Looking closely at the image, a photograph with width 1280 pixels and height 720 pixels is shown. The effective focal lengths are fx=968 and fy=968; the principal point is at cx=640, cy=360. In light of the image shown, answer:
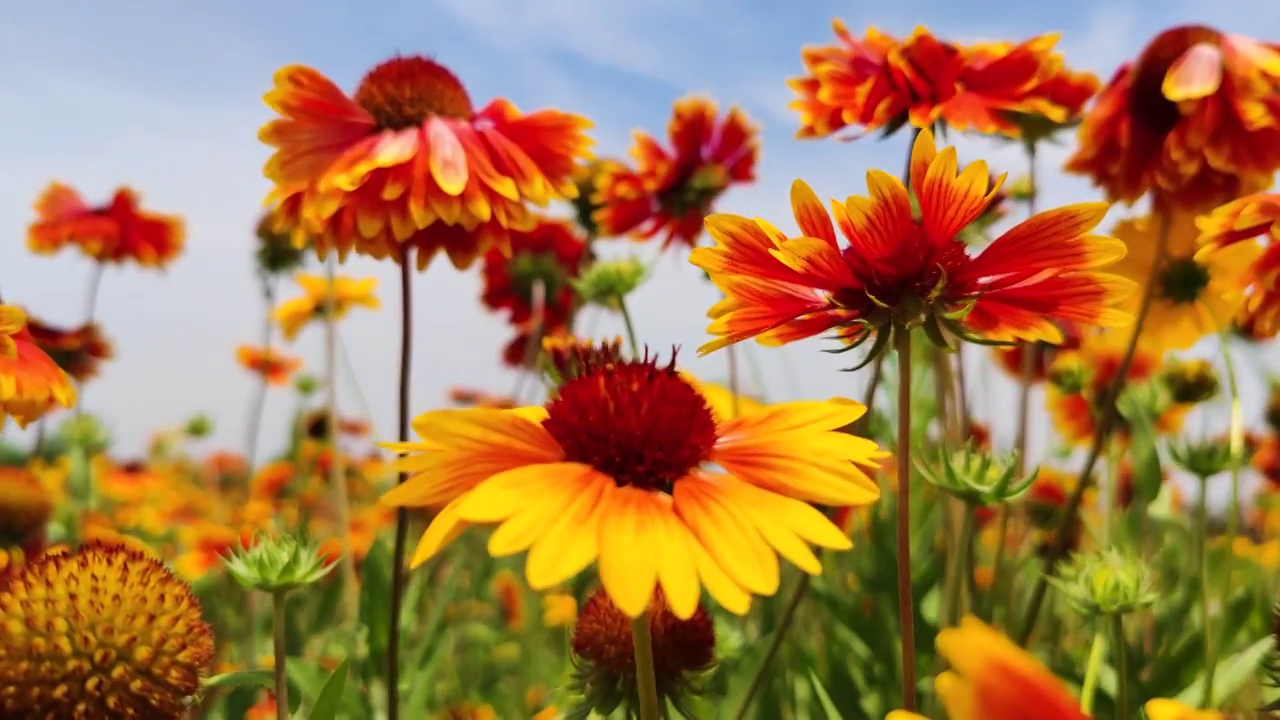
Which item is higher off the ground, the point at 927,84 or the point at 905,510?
the point at 927,84

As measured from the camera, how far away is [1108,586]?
0.63 m

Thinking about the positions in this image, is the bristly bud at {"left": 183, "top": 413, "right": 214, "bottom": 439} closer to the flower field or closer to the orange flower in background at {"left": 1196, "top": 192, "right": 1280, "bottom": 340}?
the flower field

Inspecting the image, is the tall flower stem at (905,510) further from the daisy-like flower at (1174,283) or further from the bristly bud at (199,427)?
the bristly bud at (199,427)

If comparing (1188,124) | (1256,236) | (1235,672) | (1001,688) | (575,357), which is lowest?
(1235,672)

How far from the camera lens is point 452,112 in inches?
38.9

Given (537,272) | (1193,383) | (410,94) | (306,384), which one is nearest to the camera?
(410,94)

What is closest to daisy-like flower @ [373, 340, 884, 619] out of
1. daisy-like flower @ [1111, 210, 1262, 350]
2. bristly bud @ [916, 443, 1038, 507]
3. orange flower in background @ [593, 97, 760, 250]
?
bristly bud @ [916, 443, 1038, 507]

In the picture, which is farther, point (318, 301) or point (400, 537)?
point (318, 301)

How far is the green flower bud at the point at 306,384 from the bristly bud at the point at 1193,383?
237 centimetres

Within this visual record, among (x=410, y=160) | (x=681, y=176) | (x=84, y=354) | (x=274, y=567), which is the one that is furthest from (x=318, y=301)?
(x=274, y=567)

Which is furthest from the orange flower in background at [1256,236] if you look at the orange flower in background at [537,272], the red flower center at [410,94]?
the orange flower in background at [537,272]

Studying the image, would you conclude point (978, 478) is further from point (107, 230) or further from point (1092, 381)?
point (107, 230)

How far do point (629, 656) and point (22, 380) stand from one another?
487 mm

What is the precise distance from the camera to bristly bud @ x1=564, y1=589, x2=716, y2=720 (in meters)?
0.63
